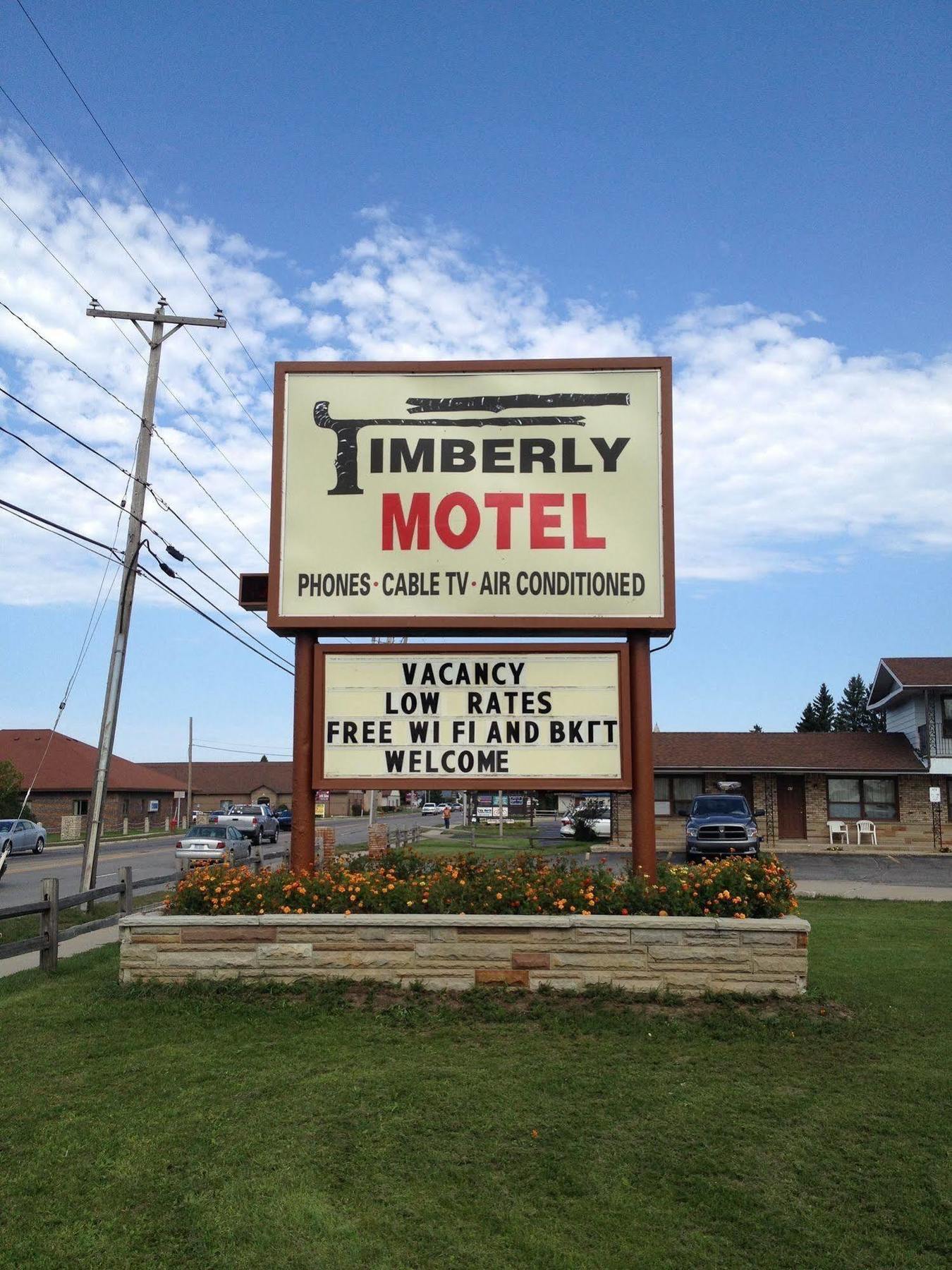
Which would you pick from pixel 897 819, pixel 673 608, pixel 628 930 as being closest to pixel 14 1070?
pixel 628 930

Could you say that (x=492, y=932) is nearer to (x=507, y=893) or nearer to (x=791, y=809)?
(x=507, y=893)

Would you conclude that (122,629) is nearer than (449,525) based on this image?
No

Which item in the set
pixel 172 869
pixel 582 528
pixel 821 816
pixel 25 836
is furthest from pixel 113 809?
pixel 582 528

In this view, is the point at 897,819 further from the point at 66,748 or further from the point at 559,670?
the point at 66,748

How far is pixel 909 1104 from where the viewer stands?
252 inches

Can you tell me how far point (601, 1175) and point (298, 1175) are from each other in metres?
1.62

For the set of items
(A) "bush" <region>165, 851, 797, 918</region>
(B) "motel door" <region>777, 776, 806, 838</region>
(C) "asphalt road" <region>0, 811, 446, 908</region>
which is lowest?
(C) "asphalt road" <region>0, 811, 446, 908</region>

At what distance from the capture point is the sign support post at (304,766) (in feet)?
34.1

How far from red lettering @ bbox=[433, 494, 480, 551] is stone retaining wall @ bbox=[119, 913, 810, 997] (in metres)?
3.94

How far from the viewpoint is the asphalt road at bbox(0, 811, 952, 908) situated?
2458cm

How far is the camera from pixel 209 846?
31188 mm

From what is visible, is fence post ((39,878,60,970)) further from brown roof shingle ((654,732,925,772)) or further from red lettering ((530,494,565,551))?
brown roof shingle ((654,732,925,772))

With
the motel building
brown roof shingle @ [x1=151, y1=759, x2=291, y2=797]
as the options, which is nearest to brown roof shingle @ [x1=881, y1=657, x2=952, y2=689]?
the motel building

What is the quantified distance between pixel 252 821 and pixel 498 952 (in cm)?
3861
